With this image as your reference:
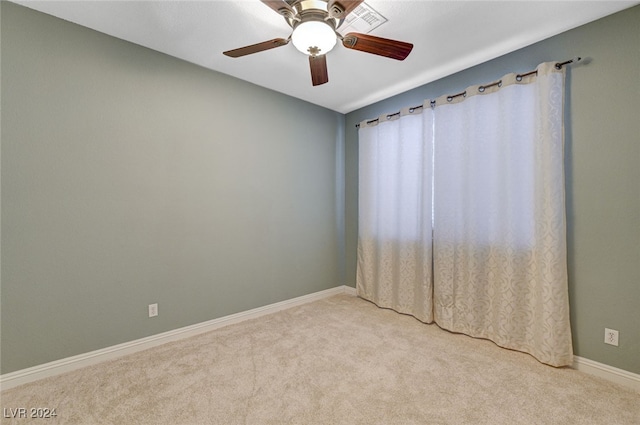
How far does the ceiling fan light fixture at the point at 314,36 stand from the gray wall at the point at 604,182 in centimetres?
185

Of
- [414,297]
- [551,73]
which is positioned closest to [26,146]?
[414,297]

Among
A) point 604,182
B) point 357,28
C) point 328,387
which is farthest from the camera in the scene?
point 357,28

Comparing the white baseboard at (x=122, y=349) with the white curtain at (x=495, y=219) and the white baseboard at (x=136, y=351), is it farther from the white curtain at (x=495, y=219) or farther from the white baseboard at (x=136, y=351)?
the white curtain at (x=495, y=219)

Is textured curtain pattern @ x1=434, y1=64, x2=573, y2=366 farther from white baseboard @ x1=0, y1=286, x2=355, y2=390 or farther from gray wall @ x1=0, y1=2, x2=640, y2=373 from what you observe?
white baseboard @ x1=0, y1=286, x2=355, y2=390

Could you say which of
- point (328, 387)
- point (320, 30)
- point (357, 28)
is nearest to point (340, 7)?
point (320, 30)

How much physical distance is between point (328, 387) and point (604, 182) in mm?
A: 2368

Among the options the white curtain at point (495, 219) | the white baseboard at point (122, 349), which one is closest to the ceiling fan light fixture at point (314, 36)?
the white curtain at point (495, 219)

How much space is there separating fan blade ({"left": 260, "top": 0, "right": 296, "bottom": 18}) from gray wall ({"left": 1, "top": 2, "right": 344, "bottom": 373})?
1.45 meters

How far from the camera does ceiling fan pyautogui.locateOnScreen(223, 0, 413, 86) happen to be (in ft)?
4.84

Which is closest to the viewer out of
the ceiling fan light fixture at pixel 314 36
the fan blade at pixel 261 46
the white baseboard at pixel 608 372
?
the ceiling fan light fixture at pixel 314 36

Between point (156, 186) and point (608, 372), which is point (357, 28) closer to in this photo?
point (156, 186)

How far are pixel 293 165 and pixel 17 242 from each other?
238 centimetres

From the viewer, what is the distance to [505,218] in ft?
7.72

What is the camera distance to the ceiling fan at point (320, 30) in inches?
58.1
